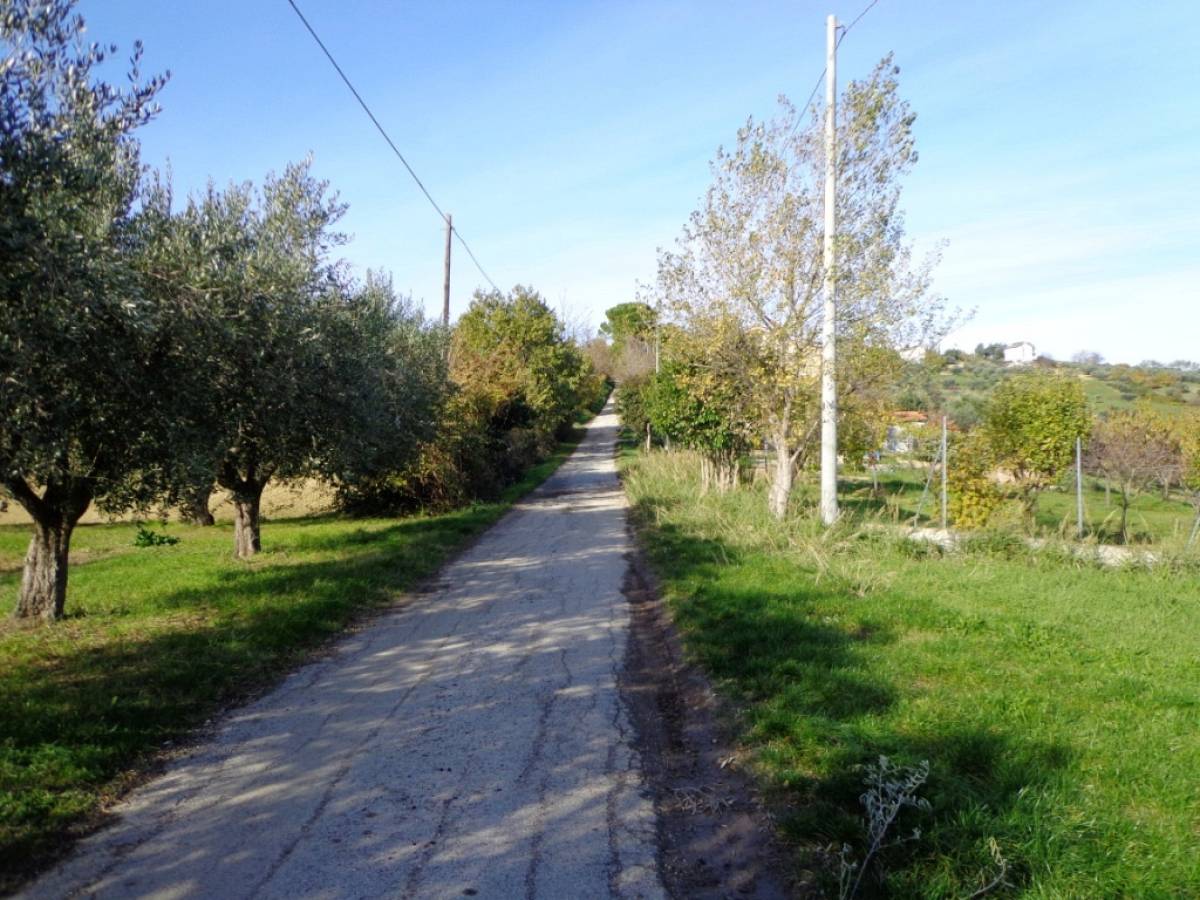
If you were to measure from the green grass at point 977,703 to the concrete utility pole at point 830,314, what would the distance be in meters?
2.34

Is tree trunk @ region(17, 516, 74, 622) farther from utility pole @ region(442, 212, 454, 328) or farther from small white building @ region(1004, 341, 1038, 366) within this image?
small white building @ region(1004, 341, 1038, 366)

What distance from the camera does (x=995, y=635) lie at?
24.8ft

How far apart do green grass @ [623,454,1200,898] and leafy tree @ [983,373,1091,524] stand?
6.99 m

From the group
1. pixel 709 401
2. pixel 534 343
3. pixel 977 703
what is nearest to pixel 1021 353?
pixel 534 343

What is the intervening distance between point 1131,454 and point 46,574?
62.7 feet

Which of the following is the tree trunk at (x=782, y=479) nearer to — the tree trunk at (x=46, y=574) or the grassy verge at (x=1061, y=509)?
the grassy verge at (x=1061, y=509)

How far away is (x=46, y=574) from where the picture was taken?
30.0ft

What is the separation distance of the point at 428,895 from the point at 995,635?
5.54 meters

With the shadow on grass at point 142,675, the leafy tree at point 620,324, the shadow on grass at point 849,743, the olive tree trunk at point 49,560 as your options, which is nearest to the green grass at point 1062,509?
the shadow on grass at point 849,743

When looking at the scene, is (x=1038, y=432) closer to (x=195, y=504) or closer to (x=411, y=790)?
(x=195, y=504)

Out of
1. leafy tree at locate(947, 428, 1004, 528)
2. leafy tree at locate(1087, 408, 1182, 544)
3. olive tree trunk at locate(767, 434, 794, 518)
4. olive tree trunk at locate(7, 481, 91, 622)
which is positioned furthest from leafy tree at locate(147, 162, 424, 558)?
leafy tree at locate(1087, 408, 1182, 544)

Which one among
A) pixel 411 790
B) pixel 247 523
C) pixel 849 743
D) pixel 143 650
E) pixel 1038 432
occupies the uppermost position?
pixel 1038 432

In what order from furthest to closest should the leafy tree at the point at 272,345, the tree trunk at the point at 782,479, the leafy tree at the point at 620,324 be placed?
1. the leafy tree at the point at 620,324
2. the tree trunk at the point at 782,479
3. the leafy tree at the point at 272,345

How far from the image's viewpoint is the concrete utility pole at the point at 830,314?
13.9 m
